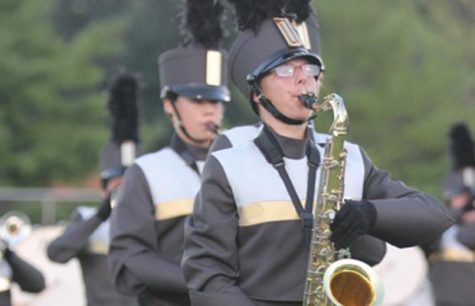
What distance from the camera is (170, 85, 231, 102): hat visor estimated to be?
752cm

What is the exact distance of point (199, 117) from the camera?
24.7 feet

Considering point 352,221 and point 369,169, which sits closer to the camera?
point 352,221

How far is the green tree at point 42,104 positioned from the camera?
34.0 metres

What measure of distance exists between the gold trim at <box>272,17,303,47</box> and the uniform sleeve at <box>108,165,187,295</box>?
1680 millimetres

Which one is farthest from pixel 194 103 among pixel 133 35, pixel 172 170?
pixel 133 35

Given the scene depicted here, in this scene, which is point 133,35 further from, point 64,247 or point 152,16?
point 64,247

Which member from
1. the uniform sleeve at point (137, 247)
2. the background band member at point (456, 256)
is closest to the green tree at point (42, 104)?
the background band member at point (456, 256)

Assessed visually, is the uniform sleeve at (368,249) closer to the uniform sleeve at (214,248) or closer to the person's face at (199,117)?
the uniform sleeve at (214,248)

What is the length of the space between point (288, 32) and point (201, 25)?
205 cm

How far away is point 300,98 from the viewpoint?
17.7ft

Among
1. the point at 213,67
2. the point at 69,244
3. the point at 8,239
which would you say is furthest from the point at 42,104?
the point at 213,67

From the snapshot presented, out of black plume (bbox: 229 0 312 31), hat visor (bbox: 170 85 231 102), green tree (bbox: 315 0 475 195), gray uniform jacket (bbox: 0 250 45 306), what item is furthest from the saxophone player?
green tree (bbox: 315 0 475 195)

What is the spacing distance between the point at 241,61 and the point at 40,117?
3021cm

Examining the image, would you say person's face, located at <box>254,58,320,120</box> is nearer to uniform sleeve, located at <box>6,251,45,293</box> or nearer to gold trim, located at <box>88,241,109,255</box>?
uniform sleeve, located at <box>6,251,45,293</box>
